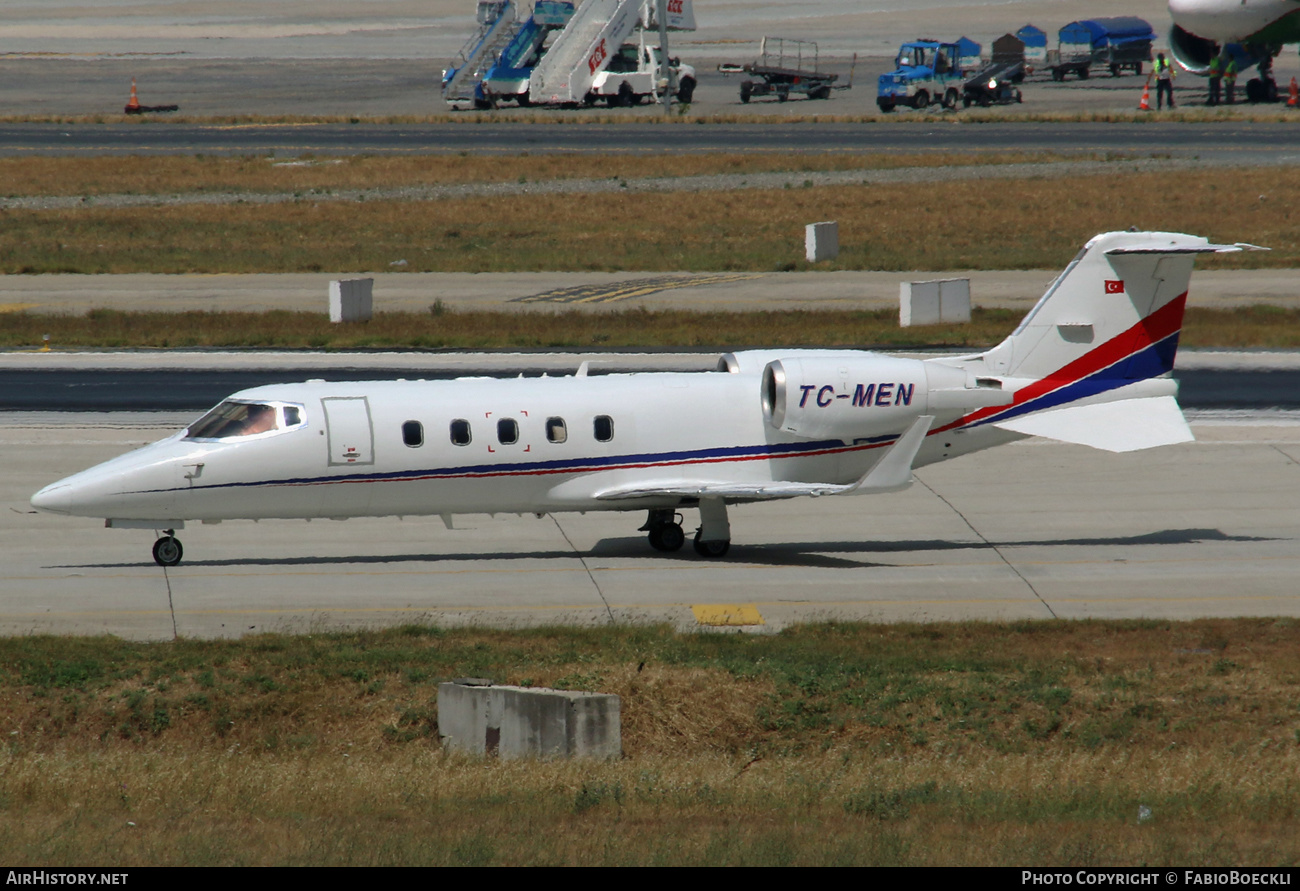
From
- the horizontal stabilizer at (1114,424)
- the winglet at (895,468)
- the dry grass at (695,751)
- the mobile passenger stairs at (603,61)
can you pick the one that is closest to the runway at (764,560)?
the winglet at (895,468)

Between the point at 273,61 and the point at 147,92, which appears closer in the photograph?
the point at 147,92

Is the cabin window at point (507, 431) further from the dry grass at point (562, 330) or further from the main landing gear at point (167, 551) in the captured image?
the dry grass at point (562, 330)

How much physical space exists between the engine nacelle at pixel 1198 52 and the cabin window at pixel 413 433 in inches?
Answer: 3639

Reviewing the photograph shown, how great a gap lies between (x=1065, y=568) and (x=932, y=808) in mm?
11886

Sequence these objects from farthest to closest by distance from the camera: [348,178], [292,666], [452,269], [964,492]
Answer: [348,178] → [452,269] → [964,492] → [292,666]

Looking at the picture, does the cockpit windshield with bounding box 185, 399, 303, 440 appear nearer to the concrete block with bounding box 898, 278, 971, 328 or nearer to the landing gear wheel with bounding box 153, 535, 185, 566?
the landing gear wheel with bounding box 153, 535, 185, 566

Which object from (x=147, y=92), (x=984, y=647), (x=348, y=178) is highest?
(x=147, y=92)

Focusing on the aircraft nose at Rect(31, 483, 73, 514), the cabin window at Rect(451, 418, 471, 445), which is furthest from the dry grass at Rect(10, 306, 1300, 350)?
the aircraft nose at Rect(31, 483, 73, 514)

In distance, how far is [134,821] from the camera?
14227mm

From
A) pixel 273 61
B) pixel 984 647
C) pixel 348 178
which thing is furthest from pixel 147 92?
pixel 984 647

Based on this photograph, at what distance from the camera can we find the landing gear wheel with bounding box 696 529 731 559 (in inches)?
1059

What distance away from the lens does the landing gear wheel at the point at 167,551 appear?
2578cm

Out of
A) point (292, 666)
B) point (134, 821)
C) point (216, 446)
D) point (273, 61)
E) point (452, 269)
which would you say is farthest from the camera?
point (273, 61)
